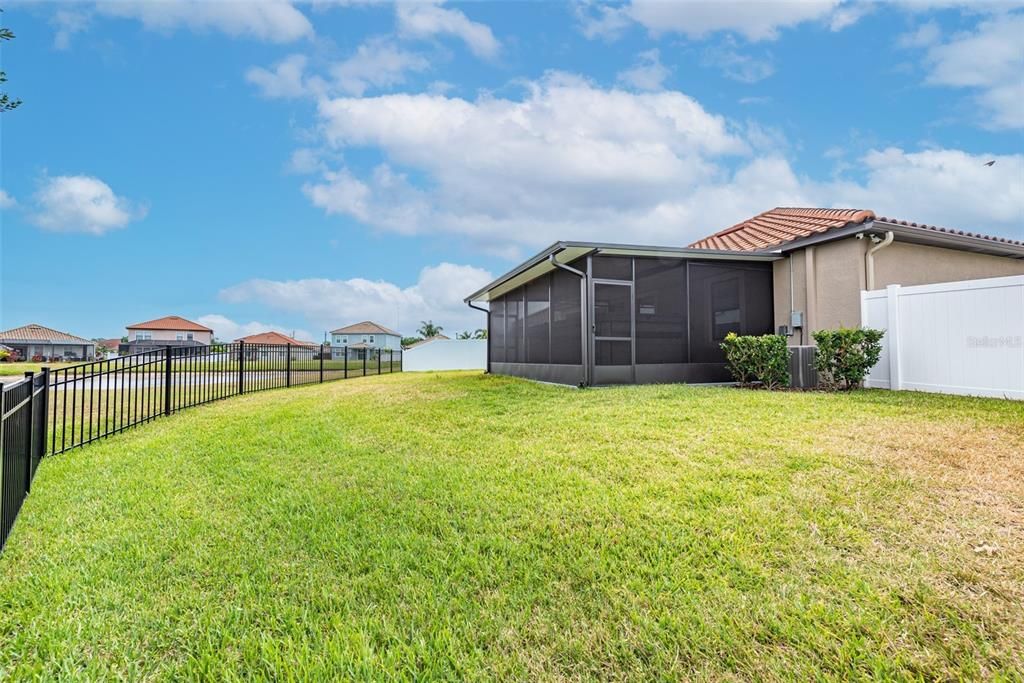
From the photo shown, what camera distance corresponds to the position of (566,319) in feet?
32.6

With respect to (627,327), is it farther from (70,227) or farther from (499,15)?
(70,227)

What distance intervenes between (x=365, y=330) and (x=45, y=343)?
106ft

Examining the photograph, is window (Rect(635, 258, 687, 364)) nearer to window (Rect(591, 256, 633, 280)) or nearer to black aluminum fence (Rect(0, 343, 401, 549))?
window (Rect(591, 256, 633, 280))

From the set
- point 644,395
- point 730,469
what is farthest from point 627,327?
point 730,469

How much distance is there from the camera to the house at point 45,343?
4616 cm

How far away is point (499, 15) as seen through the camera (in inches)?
344

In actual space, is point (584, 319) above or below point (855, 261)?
below

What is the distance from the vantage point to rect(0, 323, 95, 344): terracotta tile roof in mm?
46812

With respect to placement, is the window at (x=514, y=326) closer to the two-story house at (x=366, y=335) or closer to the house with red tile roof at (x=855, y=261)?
the house with red tile roof at (x=855, y=261)

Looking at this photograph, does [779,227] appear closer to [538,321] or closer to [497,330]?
[538,321]

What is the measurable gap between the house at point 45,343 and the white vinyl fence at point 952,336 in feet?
198

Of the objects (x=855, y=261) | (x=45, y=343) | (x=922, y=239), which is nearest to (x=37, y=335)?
(x=45, y=343)

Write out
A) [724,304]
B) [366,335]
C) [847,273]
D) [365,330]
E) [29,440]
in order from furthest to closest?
1. [365,330]
2. [366,335]
3. [724,304]
4. [847,273]
5. [29,440]

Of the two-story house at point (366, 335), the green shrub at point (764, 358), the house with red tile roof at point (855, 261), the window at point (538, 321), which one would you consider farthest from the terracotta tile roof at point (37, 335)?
the house with red tile roof at point (855, 261)
